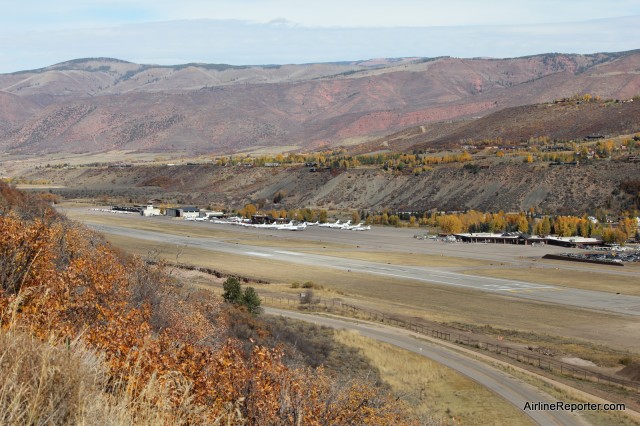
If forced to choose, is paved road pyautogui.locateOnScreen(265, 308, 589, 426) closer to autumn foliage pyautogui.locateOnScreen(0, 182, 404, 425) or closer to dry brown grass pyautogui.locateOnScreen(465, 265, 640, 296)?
autumn foliage pyautogui.locateOnScreen(0, 182, 404, 425)

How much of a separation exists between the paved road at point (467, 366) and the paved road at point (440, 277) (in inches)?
796

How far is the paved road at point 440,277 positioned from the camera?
6009 cm

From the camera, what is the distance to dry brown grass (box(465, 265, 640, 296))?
2665 inches

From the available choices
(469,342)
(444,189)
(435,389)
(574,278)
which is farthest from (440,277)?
(444,189)

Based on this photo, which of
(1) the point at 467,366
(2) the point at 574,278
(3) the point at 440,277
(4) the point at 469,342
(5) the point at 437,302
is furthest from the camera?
(3) the point at 440,277

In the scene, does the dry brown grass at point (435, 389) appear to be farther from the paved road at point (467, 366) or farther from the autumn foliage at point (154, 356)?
the autumn foliage at point (154, 356)

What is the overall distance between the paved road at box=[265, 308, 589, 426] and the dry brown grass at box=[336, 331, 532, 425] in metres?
0.60

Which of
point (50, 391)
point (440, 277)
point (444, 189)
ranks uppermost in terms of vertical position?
point (444, 189)

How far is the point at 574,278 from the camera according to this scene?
7362 cm

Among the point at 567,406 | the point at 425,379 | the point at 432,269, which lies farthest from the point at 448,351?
the point at 432,269

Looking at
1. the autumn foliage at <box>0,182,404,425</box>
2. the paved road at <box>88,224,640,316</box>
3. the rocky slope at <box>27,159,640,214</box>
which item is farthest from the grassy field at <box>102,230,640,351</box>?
the rocky slope at <box>27,159,640,214</box>

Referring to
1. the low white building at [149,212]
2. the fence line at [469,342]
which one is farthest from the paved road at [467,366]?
the low white building at [149,212]

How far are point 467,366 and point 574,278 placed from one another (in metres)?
39.9

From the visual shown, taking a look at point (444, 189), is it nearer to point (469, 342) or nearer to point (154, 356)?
point (469, 342)
